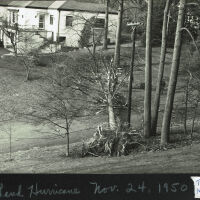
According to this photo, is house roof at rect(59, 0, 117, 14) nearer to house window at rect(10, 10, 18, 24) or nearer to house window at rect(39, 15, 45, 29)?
house window at rect(39, 15, 45, 29)

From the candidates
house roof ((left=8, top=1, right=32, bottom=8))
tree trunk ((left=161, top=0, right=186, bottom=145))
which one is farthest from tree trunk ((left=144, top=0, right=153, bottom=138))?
house roof ((left=8, top=1, right=32, bottom=8))

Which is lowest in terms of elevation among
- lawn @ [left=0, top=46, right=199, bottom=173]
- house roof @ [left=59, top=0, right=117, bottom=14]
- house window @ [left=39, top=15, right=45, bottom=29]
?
lawn @ [left=0, top=46, right=199, bottom=173]

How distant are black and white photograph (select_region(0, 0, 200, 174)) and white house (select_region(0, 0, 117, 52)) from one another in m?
0.11

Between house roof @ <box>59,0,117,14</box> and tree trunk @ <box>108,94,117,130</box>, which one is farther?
house roof @ <box>59,0,117,14</box>

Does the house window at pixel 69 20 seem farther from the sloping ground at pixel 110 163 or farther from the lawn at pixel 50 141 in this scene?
the sloping ground at pixel 110 163

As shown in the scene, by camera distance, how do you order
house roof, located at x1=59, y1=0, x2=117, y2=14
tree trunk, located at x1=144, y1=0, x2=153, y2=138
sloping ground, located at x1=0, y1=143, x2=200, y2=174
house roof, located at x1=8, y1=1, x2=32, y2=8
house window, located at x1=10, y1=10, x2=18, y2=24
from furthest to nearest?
1. house window, located at x1=10, y1=10, x2=18, y2=24
2. house roof, located at x1=8, y1=1, x2=32, y2=8
3. house roof, located at x1=59, y1=0, x2=117, y2=14
4. tree trunk, located at x1=144, y1=0, x2=153, y2=138
5. sloping ground, located at x1=0, y1=143, x2=200, y2=174

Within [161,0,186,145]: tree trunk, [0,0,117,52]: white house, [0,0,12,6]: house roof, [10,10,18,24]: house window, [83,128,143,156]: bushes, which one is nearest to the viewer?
[161,0,186,145]: tree trunk

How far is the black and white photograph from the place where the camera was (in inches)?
725

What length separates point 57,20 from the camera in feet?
158

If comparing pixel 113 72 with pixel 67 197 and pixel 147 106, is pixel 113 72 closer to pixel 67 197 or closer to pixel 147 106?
pixel 147 106

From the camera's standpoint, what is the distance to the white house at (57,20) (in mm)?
46719

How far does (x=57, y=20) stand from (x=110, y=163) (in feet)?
108

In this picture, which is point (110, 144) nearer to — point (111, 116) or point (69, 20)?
point (111, 116)

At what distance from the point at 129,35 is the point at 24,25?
37.0 ft
